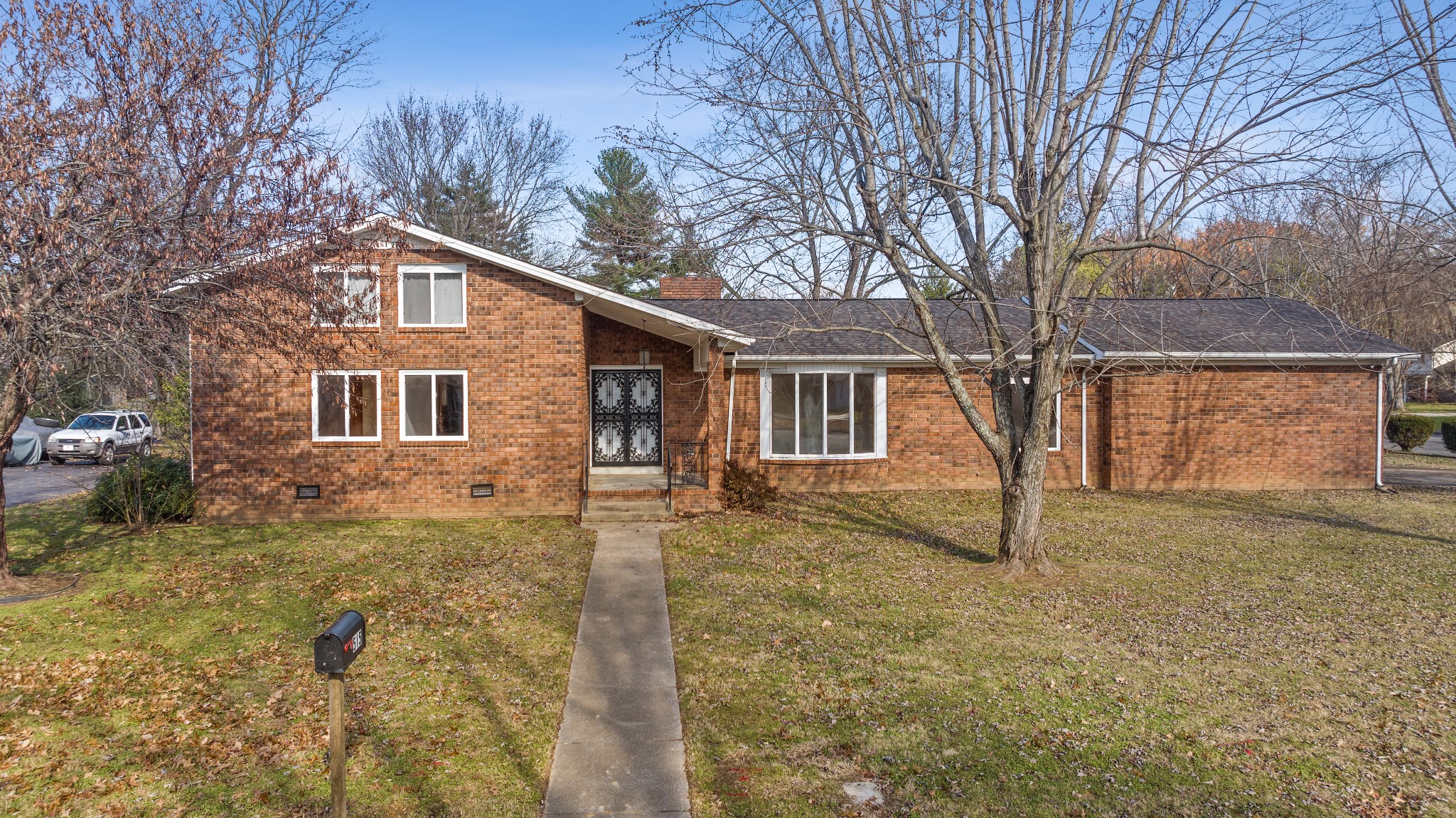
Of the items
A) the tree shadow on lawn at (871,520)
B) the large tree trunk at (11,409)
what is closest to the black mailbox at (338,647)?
the large tree trunk at (11,409)

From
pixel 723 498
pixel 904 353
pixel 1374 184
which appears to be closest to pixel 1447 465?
pixel 904 353

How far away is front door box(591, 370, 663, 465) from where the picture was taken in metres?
15.8

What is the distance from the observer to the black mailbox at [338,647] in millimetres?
3273

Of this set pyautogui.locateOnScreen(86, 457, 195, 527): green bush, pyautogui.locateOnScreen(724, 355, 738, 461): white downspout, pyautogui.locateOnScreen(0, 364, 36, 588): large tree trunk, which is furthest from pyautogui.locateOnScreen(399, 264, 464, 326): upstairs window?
pyautogui.locateOnScreen(0, 364, 36, 588): large tree trunk

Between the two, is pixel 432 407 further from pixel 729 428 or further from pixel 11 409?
pixel 11 409

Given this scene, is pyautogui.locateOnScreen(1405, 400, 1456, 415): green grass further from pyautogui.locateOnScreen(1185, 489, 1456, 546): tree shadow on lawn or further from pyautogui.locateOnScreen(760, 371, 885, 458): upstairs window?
pyautogui.locateOnScreen(760, 371, 885, 458): upstairs window

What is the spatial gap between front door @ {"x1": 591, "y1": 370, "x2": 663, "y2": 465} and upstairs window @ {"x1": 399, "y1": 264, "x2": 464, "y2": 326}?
125 inches

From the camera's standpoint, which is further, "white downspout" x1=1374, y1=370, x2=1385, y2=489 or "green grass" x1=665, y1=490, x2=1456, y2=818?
"white downspout" x1=1374, y1=370, x2=1385, y2=489

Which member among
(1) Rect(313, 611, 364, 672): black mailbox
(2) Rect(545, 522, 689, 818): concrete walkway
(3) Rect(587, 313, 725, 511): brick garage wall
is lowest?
(2) Rect(545, 522, 689, 818): concrete walkway

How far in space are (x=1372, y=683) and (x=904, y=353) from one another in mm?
10407

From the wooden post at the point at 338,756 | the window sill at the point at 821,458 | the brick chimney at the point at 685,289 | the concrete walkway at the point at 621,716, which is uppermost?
the brick chimney at the point at 685,289

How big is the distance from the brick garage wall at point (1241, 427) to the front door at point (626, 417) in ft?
29.8

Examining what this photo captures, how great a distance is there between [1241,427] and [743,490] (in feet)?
33.6

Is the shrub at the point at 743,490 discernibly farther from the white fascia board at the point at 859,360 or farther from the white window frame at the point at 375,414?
the white window frame at the point at 375,414
